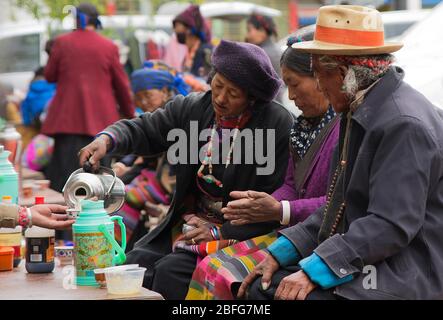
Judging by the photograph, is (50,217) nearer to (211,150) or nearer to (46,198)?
(211,150)

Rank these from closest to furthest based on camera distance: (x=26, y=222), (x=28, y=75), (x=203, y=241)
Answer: (x=26, y=222) < (x=203, y=241) < (x=28, y=75)

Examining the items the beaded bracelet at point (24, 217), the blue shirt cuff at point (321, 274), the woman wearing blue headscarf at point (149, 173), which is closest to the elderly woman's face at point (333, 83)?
the blue shirt cuff at point (321, 274)

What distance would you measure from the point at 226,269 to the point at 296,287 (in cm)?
54

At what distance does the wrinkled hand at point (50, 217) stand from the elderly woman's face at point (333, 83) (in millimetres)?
1203

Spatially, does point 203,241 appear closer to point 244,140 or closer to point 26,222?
point 244,140

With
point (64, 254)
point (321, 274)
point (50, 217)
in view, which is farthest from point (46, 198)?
point (321, 274)

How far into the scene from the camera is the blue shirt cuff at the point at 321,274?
10.4 ft

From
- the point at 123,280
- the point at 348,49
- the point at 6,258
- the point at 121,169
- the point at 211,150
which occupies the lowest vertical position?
the point at 121,169

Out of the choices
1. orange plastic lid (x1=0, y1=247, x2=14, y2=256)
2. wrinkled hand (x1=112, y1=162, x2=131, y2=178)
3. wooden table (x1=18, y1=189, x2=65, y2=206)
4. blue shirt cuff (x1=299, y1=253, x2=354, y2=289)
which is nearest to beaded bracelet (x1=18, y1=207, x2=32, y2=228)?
orange plastic lid (x1=0, y1=247, x2=14, y2=256)

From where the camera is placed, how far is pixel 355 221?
318 centimetres

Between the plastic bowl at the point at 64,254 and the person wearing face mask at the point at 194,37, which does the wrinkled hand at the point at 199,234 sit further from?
the person wearing face mask at the point at 194,37

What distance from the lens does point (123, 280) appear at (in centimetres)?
339
